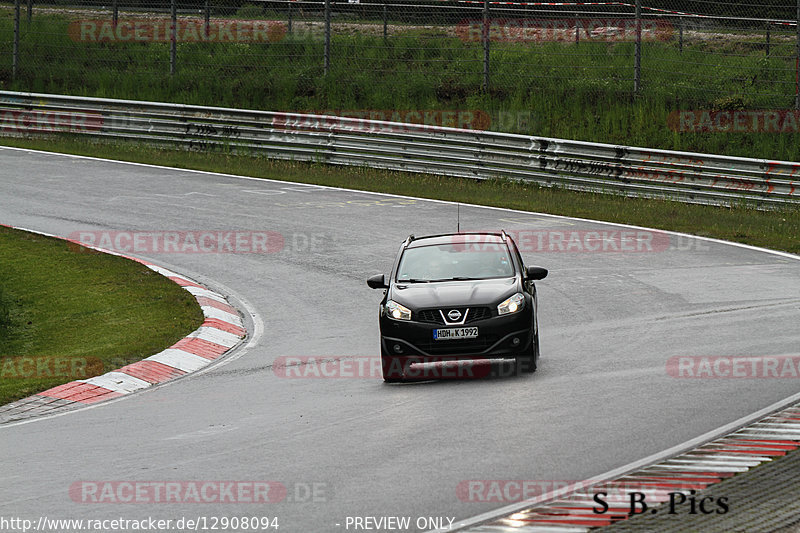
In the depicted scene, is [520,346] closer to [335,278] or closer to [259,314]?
[259,314]

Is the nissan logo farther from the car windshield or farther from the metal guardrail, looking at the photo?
the metal guardrail

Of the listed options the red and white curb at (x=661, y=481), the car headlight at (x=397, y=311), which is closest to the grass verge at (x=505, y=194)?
the car headlight at (x=397, y=311)

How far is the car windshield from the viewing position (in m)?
12.7

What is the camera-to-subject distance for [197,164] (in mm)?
27047

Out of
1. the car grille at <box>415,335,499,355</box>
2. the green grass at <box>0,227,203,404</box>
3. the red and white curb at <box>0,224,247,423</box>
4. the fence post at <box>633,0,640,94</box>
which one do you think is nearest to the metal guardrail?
the fence post at <box>633,0,640,94</box>

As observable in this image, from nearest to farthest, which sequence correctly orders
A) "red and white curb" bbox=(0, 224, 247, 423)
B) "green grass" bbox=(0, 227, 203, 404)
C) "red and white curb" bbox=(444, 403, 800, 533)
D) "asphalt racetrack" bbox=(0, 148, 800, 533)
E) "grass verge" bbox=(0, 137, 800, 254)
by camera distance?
"red and white curb" bbox=(444, 403, 800, 533), "asphalt racetrack" bbox=(0, 148, 800, 533), "red and white curb" bbox=(0, 224, 247, 423), "green grass" bbox=(0, 227, 203, 404), "grass verge" bbox=(0, 137, 800, 254)

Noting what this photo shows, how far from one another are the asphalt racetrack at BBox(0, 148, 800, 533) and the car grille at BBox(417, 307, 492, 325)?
640 mm

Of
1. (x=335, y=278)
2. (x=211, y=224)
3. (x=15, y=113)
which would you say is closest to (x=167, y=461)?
(x=335, y=278)

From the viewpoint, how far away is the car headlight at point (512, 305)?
1185 centimetres

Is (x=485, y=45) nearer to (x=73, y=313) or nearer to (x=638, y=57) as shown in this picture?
(x=638, y=57)

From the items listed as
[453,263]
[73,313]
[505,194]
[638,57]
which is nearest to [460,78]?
[638,57]

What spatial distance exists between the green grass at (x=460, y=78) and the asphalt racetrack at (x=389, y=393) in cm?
640

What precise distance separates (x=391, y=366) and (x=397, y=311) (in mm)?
578

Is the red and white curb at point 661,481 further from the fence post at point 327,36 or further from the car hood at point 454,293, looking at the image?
the fence post at point 327,36
